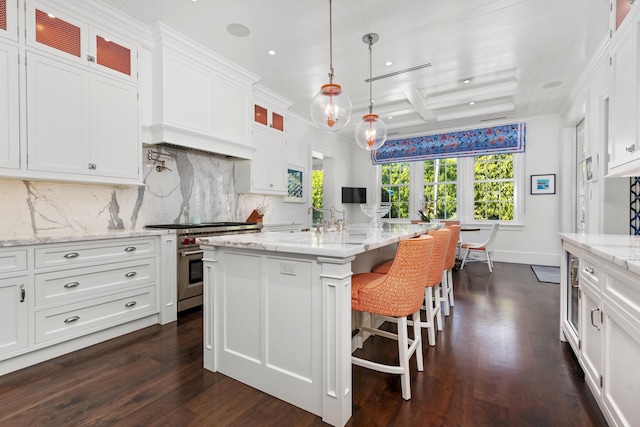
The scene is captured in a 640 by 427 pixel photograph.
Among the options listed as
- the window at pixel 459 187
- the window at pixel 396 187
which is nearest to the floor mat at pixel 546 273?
the window at pixel 459 187

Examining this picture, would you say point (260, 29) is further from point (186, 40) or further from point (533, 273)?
point (533, 273)

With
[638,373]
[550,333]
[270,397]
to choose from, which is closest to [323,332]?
[270,397]

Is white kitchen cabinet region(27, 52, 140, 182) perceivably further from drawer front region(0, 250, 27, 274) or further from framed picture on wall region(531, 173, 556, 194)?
framed picture on wall region(531, 173, 556, 194)

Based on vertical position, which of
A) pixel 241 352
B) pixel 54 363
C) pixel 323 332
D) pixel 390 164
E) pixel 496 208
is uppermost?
pixel 390 164

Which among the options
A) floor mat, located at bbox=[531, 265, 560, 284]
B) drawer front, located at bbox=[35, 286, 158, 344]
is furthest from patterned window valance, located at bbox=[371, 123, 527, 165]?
drawer front, located at bbox=[35, 286, 158, 344]

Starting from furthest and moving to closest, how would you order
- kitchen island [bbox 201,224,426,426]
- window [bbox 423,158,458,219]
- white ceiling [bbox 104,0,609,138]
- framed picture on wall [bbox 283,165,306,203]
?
window [bbox 423,158,458,219]
framed picture on wall [bbox 283,165,306,203]
white ceiling [bbox 104,0,609,138]
kitchen island [bbox 201,224,426,426]

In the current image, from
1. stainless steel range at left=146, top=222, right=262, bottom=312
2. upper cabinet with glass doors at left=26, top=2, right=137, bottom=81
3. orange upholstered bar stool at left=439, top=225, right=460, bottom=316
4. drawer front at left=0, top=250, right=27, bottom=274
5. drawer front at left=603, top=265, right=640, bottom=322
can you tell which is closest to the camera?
drawer front at left=603, top=265, right=640, bottom=322

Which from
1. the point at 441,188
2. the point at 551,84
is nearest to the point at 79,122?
the point at 551,84

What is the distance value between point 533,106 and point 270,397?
608 cm

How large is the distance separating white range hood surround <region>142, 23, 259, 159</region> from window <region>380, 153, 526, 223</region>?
4284 mm

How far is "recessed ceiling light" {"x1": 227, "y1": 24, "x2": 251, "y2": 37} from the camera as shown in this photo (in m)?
3.06

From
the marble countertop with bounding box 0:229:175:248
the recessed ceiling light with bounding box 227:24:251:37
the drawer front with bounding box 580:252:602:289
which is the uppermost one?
the recessed ceiling light with bounding box 227:24:251:37

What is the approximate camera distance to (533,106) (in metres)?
5.36

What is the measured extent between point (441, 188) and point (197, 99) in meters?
5.40
